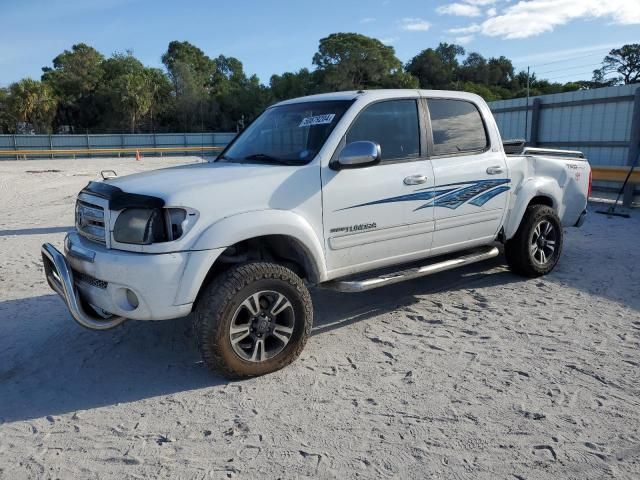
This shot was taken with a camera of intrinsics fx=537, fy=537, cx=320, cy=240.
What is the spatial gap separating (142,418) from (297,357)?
118 centimetres

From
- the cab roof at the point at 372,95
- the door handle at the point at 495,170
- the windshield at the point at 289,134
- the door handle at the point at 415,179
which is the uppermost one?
the cab roof at the point at 372,95

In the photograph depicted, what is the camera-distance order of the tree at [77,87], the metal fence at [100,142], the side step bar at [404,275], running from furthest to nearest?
the tree at [77,87] → the metal fence at [100,142] → the side step bar at [404,275]

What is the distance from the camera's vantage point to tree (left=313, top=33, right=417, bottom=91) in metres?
56.8

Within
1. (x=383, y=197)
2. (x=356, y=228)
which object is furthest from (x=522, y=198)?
(x=356, y=228)

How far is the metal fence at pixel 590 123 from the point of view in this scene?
12648 mm

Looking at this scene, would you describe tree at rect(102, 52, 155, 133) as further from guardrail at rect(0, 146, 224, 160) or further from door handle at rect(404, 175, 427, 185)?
door handle at rect(404, 175, 427, 185)

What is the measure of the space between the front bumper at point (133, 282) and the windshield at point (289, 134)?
3.81 ft

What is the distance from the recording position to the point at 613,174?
1171 cm

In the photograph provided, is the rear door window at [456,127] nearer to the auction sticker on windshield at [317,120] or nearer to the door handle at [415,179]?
the door handle at [415,179]

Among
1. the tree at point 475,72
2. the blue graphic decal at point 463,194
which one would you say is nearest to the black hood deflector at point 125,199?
the blue graphic decal at point 463,194

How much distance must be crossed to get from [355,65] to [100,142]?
28685mm

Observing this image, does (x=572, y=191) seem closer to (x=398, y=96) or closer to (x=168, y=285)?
(x=398, y=96)

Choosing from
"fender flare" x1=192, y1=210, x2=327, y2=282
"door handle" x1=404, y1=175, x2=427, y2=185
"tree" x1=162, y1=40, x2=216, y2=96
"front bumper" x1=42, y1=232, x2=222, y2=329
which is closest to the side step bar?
"fender flare" x1=192, y1=210, x2=327, y2=282

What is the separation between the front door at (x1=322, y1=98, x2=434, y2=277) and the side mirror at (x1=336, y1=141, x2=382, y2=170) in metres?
0.14
